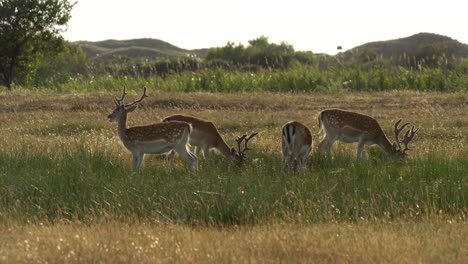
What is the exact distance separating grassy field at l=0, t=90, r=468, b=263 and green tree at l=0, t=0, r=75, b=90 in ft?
63.4

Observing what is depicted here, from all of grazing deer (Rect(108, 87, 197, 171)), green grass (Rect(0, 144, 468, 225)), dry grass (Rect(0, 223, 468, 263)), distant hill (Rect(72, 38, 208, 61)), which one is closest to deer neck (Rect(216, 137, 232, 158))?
grazing deer (Rect(108, 87, 197, 171))

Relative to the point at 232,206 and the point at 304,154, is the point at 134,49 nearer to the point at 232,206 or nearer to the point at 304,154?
the point at 304,154

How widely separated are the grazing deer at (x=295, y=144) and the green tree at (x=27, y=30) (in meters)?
23.9

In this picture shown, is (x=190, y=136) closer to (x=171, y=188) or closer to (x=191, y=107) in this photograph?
(x=171, y=188)

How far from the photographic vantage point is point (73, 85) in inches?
1236

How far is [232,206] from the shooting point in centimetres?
934

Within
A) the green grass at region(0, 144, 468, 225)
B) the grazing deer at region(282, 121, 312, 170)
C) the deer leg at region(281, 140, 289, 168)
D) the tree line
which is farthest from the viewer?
the tree line

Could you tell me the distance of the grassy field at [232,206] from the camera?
23.8 feet

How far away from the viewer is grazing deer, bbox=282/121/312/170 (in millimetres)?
12586

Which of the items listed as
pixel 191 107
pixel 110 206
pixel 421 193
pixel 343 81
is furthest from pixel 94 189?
pixel 343 81

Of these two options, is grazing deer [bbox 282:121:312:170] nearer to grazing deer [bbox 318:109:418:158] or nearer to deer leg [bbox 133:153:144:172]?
grazing deer [bbox 318:109:418:158]

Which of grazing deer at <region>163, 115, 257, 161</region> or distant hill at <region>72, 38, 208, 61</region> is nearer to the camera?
grazing deer at <region>163, 115, 257, 161</region>

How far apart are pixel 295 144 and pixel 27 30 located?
81.8 ft

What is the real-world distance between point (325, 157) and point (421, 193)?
127 inches
